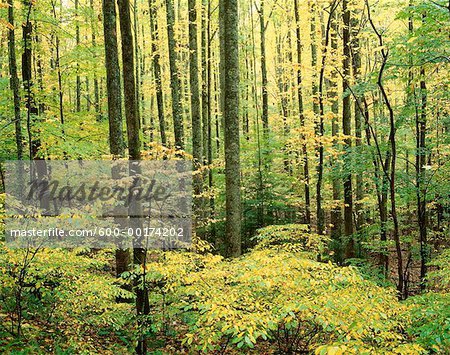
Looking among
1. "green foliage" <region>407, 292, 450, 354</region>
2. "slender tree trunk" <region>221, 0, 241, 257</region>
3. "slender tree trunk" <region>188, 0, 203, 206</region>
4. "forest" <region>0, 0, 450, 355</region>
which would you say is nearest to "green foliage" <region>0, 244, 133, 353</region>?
"forest" <region>0, 0, 450, 355</region>

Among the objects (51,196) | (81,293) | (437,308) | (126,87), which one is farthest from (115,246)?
(437,308)

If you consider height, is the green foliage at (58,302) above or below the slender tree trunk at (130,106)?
below

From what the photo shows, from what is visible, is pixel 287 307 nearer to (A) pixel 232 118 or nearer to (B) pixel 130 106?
(B) pixel 130 106

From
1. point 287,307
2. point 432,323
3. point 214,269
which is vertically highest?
point 287,307

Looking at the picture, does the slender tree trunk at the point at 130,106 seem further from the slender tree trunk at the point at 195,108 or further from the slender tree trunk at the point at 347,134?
the slender tree trunk at the point at 347,134

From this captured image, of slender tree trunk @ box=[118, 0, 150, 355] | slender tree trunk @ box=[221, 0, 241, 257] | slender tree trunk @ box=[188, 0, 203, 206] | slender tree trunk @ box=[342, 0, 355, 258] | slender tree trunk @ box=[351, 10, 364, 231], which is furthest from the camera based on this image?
slender tree trunk @ box=[188, 0, 203, 206]

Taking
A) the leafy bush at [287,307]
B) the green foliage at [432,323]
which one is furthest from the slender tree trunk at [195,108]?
the green foliage at [432,323]

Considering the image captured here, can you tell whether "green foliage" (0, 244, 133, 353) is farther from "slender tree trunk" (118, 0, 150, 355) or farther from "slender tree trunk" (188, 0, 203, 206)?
"slender tree trunk" (188, 0, 203, 206)

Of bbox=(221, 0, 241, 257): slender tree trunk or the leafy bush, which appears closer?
the leafy bush

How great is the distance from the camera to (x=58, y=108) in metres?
11.6

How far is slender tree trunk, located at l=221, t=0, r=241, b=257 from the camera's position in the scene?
6.94 meters

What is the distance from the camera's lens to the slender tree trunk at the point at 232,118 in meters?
6.94

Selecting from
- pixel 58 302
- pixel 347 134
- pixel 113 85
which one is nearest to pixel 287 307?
pixel 58 302

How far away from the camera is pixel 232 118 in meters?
7.02
